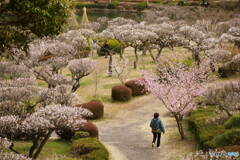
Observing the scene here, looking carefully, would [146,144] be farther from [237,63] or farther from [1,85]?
[237,63]

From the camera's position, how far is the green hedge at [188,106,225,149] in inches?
803

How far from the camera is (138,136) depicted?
2464cm

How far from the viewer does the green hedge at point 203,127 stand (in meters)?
20.4

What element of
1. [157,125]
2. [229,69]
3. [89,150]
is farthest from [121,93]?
[89,150]

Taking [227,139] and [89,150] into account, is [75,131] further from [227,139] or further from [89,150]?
[227,139]

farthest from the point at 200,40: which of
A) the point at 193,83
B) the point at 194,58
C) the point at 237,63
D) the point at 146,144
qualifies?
the point at 146,144

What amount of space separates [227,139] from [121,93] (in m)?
15.1

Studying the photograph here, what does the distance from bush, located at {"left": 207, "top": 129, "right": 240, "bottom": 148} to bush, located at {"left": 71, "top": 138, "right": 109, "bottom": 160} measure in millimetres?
5484

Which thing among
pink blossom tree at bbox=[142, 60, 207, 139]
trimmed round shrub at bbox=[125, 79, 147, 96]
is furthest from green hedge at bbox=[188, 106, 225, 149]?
trimmed round shrub at bbox=[125, 79, 147, 96]

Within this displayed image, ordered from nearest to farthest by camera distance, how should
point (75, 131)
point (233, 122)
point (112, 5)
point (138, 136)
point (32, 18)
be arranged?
point (32, 18)
point (233, 122)
point (75, 131)
point (138, 136)
point (112, 5)

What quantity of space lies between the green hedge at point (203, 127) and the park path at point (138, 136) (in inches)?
39.4

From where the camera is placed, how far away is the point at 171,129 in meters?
25.5

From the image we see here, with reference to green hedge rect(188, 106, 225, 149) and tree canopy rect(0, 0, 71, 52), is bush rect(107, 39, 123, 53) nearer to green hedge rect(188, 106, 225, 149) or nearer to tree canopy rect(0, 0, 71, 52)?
green hedge rect(188, 106, 225, 149)

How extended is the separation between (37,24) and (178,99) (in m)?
10.2
